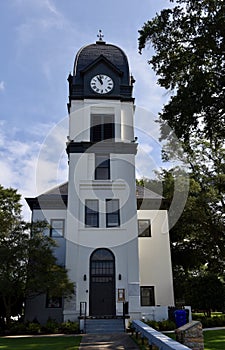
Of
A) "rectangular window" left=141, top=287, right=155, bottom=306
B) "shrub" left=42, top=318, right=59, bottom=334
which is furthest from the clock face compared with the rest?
"shrub" left=42, top=318, right=59, bottom=334

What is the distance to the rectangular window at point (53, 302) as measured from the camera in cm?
2245

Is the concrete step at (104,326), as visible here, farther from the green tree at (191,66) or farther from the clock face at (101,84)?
the clock face at (101,84)

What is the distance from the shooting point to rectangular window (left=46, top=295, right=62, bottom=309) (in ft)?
73.6

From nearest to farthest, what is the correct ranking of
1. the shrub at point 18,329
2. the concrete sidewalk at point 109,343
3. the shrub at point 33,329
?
the concrete sidewalk at point 109,343
the shrub at point 33,329
the shrub at point 18,329

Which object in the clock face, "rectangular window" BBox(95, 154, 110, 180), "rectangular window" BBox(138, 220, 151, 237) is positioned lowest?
"rectangular window" BBox(138, 220, 151, 237)

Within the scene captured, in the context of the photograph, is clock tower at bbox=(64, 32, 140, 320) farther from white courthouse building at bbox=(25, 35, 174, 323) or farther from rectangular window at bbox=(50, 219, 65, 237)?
rectangular window at bbox=(50, 219, 65, 237)

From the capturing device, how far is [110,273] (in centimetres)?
2152

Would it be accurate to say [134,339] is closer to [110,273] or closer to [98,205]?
[110,273]

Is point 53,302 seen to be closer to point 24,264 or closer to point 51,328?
point 51,328

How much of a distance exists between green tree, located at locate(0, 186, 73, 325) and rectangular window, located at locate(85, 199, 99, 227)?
3.06 meters

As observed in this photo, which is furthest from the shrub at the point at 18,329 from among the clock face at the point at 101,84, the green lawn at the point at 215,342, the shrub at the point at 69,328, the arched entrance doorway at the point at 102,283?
the clock face at the point at 101,84

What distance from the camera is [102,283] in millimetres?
21219

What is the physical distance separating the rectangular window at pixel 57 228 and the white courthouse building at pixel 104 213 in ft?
0.22

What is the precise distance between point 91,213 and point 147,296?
6357mm
